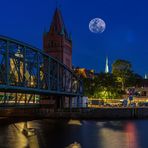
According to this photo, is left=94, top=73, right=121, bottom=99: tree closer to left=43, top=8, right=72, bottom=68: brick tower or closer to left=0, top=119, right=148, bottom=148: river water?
left=43, top=8, right=72, bottom=68: brick tower

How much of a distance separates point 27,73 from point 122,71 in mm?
74469

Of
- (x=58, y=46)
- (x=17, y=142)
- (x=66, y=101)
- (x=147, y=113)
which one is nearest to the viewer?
(x=17, y=142)

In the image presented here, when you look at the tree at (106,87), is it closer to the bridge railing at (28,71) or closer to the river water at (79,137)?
the bridge railing at (28,71)

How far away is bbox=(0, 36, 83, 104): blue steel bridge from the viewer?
72750 mm

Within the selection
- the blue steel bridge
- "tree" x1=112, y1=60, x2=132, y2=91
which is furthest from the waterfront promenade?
"tree" x1=112, y1=60, x2=132, y2=91

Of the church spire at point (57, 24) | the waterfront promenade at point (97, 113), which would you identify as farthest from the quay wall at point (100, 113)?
the church spire at point (57, 24)

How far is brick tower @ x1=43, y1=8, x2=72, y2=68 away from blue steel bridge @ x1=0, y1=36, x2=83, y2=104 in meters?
34.9

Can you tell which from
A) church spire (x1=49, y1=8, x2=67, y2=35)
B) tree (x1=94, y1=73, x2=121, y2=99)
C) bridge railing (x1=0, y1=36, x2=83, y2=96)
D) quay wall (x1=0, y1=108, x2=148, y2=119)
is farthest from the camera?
church spire (x1=49, y1=8, x2=67, y2=35)

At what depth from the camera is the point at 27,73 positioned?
279 feet

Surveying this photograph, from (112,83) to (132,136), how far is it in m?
76.1

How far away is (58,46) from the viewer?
158m

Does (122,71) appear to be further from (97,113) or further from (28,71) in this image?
(28,71)

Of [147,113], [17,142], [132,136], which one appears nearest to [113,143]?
[132,136]

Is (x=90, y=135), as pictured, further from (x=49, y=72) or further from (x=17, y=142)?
(x=49, y=72)
